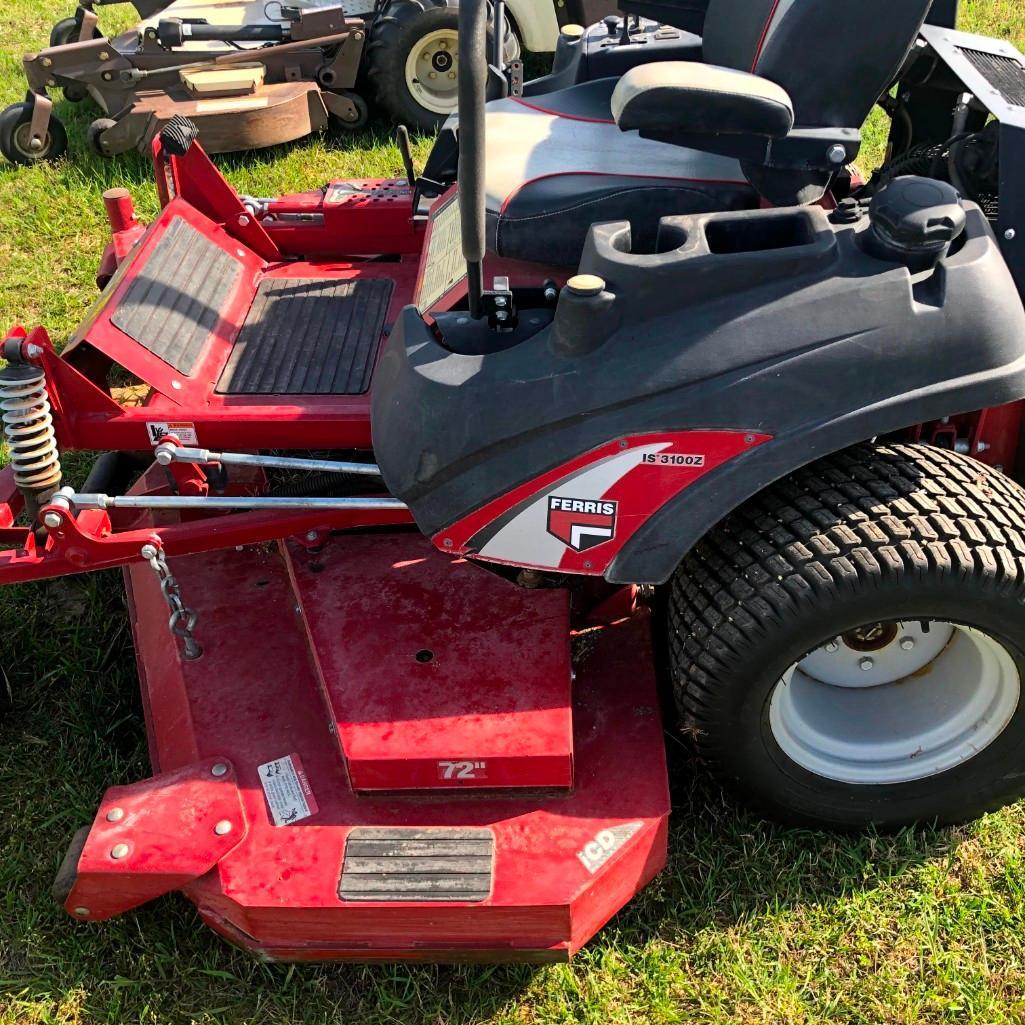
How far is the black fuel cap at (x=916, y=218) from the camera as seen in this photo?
1703 millimetres

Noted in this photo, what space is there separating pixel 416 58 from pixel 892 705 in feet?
13.2

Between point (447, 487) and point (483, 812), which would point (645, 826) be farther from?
point (447, 487)

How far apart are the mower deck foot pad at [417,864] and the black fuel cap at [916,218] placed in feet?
4.11

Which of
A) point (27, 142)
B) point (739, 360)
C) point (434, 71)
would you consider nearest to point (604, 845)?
point (739, 360)

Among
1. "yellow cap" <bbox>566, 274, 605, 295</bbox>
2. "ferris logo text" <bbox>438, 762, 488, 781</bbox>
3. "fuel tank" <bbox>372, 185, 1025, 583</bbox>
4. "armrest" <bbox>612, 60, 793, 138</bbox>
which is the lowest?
"ferris logo text" <bbox>438, 762, 488, 781</bbox>

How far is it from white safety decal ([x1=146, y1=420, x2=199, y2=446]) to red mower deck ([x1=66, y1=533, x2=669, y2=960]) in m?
0.40

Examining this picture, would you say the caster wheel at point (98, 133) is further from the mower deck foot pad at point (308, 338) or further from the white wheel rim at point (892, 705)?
the white wheel rim at point (892, 705)

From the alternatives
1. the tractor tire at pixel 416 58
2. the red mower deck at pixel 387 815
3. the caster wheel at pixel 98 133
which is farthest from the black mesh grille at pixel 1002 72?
the caster wheel at pixel 98 133

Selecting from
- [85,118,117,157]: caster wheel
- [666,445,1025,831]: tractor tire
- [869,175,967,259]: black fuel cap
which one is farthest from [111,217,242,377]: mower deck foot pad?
[85,118,117,157]: caster wheel

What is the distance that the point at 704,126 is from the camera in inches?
73.3

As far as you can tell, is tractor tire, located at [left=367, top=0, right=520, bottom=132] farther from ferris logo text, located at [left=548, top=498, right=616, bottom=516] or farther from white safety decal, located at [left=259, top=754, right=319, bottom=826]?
white safety decal, located at [left=259, top=754, right=319, bottom=826]

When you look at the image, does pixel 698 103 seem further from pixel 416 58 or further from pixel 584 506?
pixel 416 58

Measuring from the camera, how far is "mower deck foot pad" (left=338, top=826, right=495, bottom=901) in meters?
1.87

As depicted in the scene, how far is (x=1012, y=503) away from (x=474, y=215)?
42.3 inches
